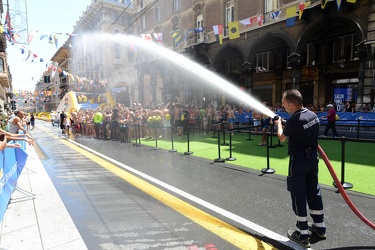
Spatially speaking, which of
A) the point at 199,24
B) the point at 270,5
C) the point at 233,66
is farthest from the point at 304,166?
the point at 199,24

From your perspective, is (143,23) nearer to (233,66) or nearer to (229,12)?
(233,66)

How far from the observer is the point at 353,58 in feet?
52.9

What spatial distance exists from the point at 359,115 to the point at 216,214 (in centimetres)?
995

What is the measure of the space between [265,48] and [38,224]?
20.7 meters

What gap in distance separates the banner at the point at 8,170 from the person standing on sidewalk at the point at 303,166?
4011 mm

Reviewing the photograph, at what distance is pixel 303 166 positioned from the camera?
3064 millimetres

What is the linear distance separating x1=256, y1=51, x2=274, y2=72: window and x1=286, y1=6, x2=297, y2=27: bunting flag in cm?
621

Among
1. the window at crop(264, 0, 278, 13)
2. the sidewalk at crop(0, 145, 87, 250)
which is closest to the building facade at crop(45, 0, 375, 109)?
the window at crop(264, 0, 278, 13)

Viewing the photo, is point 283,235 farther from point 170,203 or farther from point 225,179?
point 225,179

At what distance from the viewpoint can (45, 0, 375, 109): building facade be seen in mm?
13406

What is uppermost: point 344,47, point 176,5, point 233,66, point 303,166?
point 176,5

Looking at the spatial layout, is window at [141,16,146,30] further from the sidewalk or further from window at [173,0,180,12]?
the sidewalk

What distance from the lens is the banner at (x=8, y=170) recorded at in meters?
3.65

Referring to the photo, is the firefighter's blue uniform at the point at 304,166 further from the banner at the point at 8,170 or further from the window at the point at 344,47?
the window at the point at 344,47
